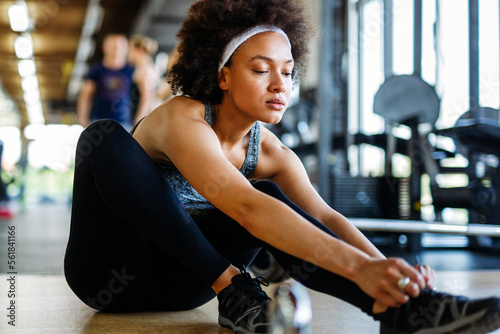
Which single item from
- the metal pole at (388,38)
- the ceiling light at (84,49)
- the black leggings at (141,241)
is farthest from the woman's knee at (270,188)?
the ceiling light at (84,49)

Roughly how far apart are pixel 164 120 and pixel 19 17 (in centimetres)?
975

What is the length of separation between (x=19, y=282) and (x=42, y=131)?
6267 millimetres

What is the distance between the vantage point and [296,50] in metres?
1.37

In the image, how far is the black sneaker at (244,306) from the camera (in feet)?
3.40

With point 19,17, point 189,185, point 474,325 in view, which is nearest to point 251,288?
point 189,185

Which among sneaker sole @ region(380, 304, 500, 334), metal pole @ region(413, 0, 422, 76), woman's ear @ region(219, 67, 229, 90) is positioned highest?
metal pole @ region(413, 0, 422, 76)

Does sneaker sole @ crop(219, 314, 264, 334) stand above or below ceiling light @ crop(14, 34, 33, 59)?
below

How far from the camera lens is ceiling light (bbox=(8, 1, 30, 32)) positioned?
29.5ft

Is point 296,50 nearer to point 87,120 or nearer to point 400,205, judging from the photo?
point 400,205

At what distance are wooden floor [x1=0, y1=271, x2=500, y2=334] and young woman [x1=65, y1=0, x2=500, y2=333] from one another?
50 mm

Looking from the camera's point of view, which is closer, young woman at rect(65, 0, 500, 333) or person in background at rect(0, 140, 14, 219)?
young woman at rect(65, 0, 500, 333)

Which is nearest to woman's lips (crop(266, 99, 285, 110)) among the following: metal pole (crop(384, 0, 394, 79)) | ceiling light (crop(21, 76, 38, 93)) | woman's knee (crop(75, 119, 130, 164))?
woman's knee (crop(75, 119, 130, 164))

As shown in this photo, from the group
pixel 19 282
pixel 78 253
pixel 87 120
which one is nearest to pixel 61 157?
pixel 87 120

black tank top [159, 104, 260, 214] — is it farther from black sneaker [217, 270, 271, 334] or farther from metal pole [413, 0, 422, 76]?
metal pole [413, 0, 422, 76]
